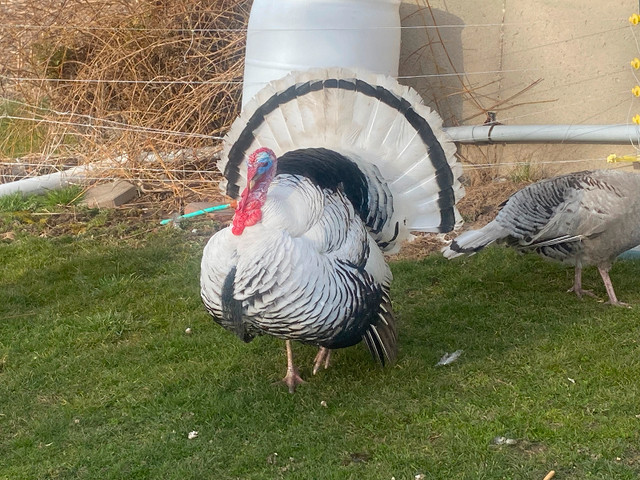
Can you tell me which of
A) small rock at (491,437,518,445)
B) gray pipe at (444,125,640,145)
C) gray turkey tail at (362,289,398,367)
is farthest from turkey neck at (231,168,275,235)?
gray pipe at (444,125,640,145)

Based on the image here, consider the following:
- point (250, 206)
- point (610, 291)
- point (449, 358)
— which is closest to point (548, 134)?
point (610, 291)

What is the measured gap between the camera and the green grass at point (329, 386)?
11.9 feet

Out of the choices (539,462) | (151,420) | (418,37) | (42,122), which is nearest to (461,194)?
(539,462)

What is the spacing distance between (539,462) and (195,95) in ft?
18.2

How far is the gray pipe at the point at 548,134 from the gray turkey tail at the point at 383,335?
337 cm

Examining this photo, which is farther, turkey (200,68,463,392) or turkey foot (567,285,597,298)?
turkey foot (567,285,597,298)

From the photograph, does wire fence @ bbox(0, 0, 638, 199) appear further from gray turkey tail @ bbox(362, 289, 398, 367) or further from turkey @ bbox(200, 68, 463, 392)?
gray turkey tail @ bbox(362, 289, 398, 367)

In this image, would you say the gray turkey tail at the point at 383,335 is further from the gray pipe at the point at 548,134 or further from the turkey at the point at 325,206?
the gray pipe at the point at 548,134

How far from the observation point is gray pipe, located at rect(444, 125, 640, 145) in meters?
6.53

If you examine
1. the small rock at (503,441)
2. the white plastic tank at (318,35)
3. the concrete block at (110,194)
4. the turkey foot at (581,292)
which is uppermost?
the white plastic tank at (318,35)

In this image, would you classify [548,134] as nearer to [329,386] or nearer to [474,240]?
[474,240]

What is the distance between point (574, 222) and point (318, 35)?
103 inches

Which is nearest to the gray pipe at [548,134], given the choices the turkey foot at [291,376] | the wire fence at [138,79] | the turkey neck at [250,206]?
the wire fence at [138,79]

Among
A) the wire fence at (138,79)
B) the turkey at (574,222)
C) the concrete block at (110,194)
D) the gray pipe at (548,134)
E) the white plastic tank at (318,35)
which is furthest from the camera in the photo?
the wire fence at (138,79)
